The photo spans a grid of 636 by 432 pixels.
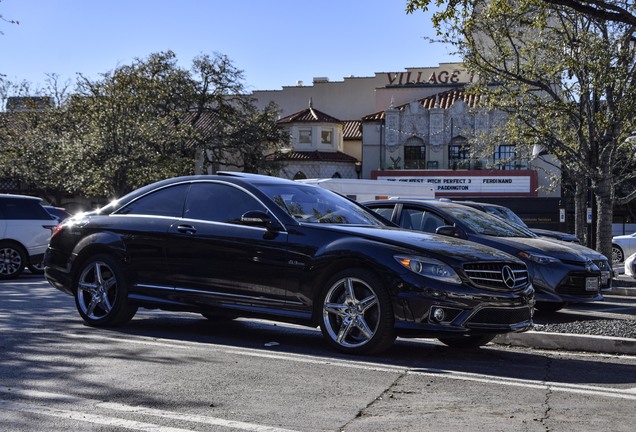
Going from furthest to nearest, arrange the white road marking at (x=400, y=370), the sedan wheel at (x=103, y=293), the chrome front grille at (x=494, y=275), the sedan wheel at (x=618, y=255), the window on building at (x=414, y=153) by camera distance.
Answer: the window on building at (x=414, y=153) < the sedan wheel at (x=618, y=255) < the sedan wheel at (x=103, y=293) < the chrome front grille at (x=494, y=275) < the white road marking at (x=400, y=370)

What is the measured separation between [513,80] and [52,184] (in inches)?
1498

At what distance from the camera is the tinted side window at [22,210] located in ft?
59.3

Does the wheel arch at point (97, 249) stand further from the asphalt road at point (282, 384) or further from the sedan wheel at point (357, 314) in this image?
the sedan wheel at point (357, 314)

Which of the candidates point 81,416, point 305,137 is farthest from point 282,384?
point 305,137

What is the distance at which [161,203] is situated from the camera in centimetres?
906

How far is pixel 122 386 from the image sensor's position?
6.03 m

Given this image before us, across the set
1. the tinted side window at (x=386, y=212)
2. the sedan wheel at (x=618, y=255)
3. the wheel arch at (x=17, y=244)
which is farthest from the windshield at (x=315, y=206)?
the sedan wheel at (x=618, y=255)

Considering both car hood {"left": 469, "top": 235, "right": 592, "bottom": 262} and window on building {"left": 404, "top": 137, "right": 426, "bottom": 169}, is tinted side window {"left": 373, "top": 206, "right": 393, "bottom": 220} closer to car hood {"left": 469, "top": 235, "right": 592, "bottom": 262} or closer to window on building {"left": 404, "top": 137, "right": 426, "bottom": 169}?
car hood {"left": 469, "top": 235, "right": 592, "bottom": 262}

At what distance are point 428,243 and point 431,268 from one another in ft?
1.15

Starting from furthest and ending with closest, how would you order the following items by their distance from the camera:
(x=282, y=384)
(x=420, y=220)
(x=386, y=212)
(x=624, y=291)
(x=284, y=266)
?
(x=624, y=291)
(x=386, y=212)
(x=420, y=220)
(x=284, y=266)
(x=282, y=384)

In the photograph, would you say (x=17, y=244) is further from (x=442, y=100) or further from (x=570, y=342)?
(x=442, y=100)

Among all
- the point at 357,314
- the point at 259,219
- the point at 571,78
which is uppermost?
the point at 571,78

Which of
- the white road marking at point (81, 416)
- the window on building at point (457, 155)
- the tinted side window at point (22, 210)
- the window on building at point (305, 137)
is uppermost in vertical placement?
the window on building at point (305, 137)

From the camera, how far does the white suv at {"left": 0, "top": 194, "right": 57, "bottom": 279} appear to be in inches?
709
